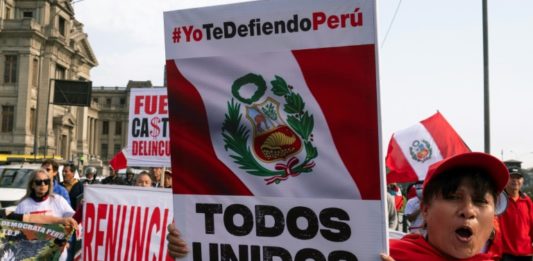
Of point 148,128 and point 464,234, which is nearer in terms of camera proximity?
point 464,234

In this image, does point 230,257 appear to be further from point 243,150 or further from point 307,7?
point 307,7

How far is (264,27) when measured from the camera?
85.9 inches

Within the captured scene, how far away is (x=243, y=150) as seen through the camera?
2209mm

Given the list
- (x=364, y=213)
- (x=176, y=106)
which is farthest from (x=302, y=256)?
(x=176, y=106)

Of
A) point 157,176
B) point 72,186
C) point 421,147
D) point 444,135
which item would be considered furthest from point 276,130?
point 157,176

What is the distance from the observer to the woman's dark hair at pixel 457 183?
1.77 m

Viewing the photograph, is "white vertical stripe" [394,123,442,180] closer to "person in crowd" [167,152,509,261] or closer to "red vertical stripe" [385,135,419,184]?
"red vertical stripe" [385,135,419,184]

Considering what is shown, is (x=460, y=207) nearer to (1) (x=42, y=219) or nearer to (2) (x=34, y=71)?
(1) (x=42, y=219)

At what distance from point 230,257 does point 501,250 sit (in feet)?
15.6

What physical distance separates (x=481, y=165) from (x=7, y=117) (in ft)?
195

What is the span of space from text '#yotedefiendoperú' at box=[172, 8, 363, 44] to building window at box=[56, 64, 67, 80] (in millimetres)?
63596

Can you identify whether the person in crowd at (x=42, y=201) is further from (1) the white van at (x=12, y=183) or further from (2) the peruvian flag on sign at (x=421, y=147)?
(1) the white van at (x=12, y=183)

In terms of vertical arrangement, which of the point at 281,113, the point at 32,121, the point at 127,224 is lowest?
the point at 127,224

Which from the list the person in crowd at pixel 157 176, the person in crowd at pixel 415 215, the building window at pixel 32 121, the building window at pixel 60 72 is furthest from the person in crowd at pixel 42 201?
the building window at pixel 60 72
